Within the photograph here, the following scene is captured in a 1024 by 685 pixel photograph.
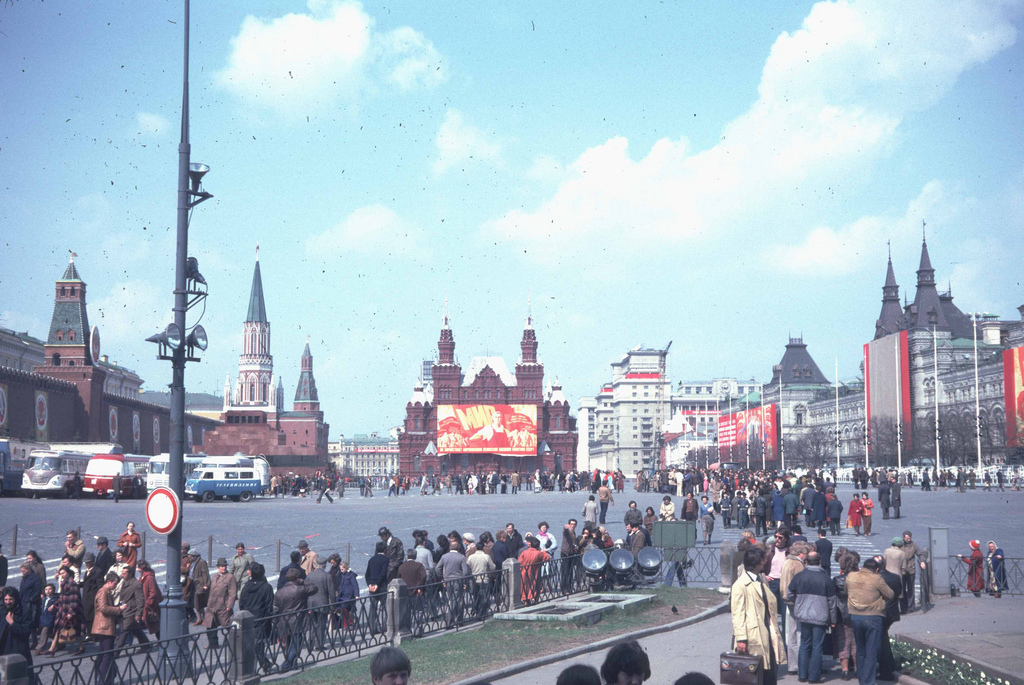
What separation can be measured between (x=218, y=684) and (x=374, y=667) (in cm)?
745

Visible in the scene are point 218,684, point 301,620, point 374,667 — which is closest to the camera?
point 374,667

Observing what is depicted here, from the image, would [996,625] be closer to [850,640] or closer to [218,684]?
[850,640]

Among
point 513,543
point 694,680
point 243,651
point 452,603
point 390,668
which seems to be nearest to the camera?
point 694,680

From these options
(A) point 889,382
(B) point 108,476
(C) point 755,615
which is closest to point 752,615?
(C) point 755,615

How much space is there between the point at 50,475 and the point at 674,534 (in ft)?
131

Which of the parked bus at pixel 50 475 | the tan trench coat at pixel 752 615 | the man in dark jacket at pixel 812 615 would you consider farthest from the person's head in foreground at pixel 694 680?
the parked bus at pixel 50 475

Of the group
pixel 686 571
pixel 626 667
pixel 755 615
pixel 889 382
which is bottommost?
pixel 686 571

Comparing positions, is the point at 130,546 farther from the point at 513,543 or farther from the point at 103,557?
the point at 513,543

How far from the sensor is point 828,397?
148125 mm

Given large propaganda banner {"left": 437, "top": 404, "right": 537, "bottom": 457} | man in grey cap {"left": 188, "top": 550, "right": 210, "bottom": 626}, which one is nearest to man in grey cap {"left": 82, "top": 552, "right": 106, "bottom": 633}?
man in grey cap {"left": 188, "top": 550, "right": 210, "bottom": 626}

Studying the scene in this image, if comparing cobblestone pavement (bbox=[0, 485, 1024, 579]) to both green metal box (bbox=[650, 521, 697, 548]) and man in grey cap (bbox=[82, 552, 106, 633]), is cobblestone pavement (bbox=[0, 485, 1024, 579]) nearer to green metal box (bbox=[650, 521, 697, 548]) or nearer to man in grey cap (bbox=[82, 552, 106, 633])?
green metal box (bbox=[650, 521, 697, 548])

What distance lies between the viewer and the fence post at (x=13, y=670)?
8609 millimetres

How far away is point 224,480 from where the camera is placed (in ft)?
188

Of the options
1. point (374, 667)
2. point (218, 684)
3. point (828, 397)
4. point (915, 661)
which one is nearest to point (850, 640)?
point (915, 661)
